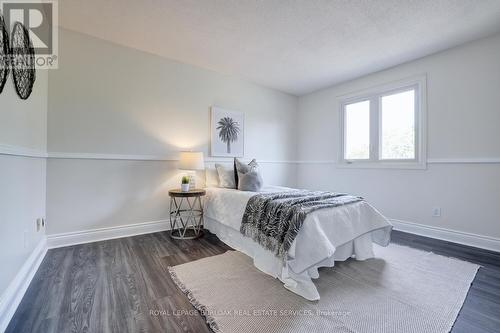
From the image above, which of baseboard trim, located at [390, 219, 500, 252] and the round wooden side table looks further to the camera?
the round wooden side table

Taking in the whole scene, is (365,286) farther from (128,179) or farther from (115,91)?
(115,91)

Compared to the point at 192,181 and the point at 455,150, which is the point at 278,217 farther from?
the point at 455,150

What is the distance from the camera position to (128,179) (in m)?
2.84

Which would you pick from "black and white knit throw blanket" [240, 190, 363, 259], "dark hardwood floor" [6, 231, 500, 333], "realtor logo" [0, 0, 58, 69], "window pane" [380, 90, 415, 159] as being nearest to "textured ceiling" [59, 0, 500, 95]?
"realtor logo" [0, 0, 58, 69]

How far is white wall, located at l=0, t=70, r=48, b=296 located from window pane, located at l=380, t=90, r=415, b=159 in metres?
4.28

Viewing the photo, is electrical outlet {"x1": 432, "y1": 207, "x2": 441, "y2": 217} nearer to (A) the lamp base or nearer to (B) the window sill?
(B) the window sill

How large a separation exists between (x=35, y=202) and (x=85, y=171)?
2.08 feet

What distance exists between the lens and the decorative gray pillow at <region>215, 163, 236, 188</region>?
3.12 m

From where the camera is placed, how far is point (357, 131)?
151 inches

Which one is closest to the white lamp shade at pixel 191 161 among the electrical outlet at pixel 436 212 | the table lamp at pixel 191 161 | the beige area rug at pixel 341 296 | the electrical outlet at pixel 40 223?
the table lamp at pixel 191 161

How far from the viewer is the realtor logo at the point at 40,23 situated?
5.09 ft

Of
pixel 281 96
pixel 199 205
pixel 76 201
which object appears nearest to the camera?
pixel 76 201

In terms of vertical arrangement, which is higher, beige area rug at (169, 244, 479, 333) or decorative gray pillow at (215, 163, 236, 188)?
decorative gray pillow at (215, 163, 236, 188)

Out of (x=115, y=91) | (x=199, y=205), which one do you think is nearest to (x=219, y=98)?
(x=115, y=91)
